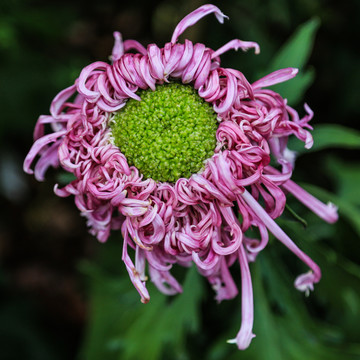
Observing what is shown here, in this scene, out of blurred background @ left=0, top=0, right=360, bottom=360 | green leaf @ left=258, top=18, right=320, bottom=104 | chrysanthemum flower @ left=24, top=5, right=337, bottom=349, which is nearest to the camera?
chrysanthemum flower @ left=24, top=5, right=337, bottom=349

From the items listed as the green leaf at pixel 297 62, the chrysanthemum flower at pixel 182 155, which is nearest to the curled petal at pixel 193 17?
the chrysanthemum flower at pixel 182 155

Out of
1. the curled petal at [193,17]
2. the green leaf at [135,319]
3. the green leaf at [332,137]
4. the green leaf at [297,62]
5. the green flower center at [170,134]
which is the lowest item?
the green leaf at [135,319]

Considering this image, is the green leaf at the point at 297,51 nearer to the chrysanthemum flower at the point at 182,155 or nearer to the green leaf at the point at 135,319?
the chrysanthemum flower at the point at 182,155

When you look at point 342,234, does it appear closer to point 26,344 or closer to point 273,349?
point 273,349

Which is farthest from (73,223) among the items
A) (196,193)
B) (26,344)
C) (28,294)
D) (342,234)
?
(196,193)

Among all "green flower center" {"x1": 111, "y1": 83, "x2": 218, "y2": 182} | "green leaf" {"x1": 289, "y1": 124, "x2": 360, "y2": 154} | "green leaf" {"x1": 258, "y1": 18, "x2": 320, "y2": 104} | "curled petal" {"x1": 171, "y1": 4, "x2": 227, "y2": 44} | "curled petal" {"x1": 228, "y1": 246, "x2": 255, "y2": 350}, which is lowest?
"curled petal" {"x1": 228, "y1": 246, "x2": 255, "y2": 350}

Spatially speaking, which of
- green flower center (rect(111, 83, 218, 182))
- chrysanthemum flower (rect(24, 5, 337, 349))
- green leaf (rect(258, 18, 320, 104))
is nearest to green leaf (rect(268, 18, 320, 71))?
green leaf (rect(258, 18, 320, 104))

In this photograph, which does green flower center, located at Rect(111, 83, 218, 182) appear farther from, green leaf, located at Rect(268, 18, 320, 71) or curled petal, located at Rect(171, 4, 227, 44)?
green leaf, located at Rect(268, 18, 320, 71)
